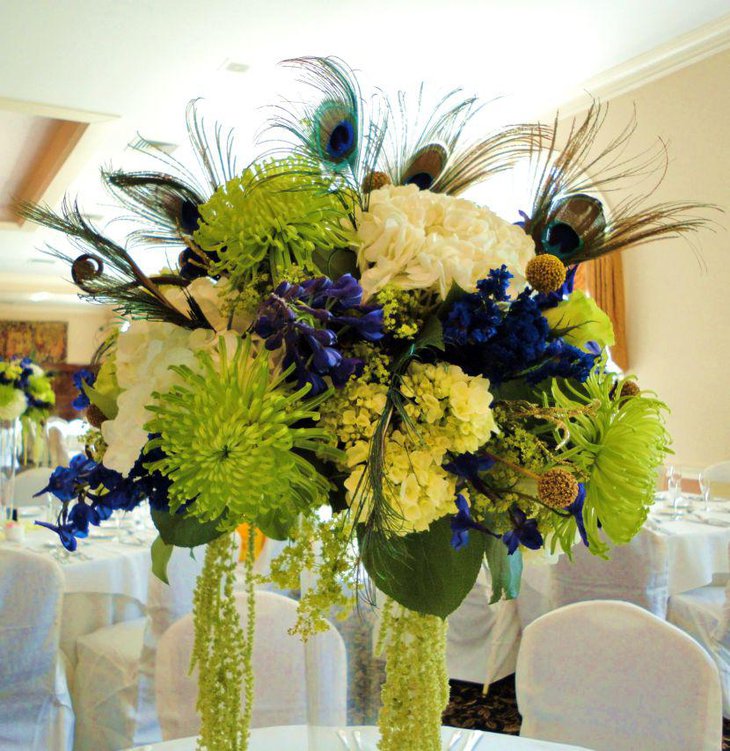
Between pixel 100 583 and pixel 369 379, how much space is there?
8.13 feet

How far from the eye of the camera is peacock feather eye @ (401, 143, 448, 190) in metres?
1.00

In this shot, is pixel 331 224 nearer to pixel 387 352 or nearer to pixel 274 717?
pixel 387 352

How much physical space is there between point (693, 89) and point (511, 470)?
5916 mm

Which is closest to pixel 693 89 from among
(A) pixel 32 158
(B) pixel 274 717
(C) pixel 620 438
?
(B) pixel 274 717

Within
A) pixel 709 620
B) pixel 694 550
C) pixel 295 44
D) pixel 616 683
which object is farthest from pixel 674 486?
pixel 295 44

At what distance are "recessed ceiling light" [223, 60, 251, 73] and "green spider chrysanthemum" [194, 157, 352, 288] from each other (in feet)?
18.9

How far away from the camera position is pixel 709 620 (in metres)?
3.38

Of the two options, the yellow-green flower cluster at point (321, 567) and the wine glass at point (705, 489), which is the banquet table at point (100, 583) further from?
the wine glass at point (705, 489)

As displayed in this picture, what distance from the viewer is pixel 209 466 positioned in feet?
2.47

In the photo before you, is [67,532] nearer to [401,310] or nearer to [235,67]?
[401,310]

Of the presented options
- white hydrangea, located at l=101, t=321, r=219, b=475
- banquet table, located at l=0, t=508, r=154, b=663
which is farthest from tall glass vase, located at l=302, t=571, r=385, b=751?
banquet table, located at l=0, t=508, r=154, b=663

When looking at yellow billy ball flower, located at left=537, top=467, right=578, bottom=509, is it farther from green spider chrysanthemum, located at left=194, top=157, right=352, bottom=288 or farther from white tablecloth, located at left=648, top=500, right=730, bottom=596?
white tablecloth, located at left=648, top=500, right=730, bottom=596

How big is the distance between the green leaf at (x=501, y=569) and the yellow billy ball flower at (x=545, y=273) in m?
0.28

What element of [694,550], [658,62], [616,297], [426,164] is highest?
[658,62]
